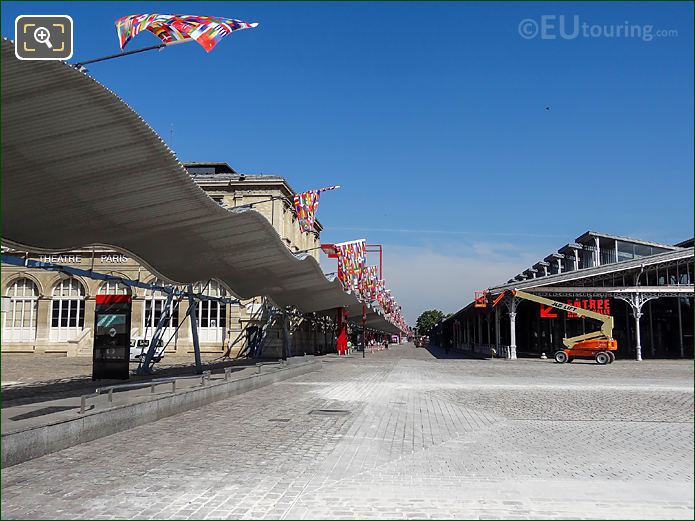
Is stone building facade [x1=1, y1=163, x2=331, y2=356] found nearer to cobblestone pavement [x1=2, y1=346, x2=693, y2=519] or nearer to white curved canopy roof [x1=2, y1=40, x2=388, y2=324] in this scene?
white curved canopy roof [x1=2, y1=40, x2=388, y2=324]

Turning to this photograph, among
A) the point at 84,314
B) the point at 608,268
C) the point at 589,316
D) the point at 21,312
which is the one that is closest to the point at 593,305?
the point at 608,268

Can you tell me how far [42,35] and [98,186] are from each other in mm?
6322

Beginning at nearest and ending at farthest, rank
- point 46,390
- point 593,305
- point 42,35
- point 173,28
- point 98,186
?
1. point 42,35
2. point 173,28
3. point 98,186
4. point 46,390
5. point 593,305

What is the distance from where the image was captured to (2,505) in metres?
6.34

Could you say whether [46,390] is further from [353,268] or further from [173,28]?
[353,268]

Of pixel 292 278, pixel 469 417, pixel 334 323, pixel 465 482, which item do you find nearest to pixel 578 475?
pixel 465 482

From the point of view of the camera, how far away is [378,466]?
833cm

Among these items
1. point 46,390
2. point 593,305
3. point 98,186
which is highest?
point 98,186

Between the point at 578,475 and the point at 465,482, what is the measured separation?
145 cm

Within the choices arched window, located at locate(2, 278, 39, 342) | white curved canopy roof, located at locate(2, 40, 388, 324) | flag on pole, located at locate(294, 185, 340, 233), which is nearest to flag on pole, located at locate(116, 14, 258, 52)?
white curved canopy roof, located at locate(2, 40, 388, 324)

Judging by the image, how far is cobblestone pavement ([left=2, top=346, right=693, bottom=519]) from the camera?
625cm

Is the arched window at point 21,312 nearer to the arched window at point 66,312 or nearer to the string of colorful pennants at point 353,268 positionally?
the arched window at point 66,312

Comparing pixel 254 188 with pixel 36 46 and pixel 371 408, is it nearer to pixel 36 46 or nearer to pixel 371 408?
pixel 371 408

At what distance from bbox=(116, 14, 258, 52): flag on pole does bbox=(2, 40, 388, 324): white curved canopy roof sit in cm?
137
